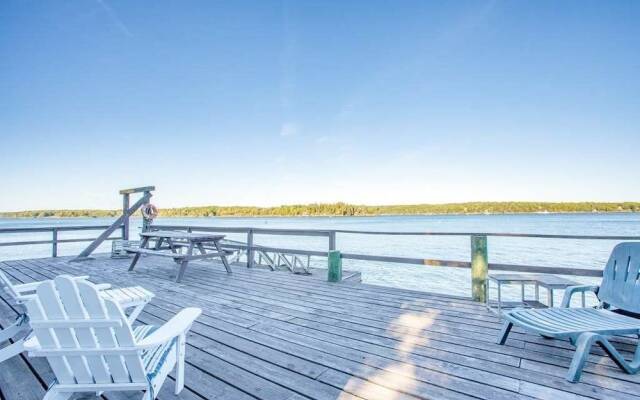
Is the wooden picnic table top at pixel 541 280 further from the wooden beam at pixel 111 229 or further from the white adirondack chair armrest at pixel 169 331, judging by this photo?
the wooden beam at pixel 111 229

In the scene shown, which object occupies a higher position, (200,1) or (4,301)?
(200,1)

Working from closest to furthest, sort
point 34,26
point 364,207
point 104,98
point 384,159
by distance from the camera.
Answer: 1. point 34,26
2. point 104,98
3. point 384,159
4. point 364,207

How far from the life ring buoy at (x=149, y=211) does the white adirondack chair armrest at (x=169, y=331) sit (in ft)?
22.8

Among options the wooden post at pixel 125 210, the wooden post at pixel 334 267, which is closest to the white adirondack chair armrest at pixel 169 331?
the wooden post at pixel 334 267

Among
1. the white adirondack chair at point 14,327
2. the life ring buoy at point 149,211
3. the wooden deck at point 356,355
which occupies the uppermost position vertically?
the life ring buoy at point 149,211

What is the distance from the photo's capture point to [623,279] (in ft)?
8.06

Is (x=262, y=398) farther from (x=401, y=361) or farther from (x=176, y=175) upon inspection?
(x=176, y=175)

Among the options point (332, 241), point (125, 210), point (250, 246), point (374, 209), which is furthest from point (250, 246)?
point (374, 209)

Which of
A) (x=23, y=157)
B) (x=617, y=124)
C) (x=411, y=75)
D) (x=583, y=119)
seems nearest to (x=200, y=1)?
(x=411, y=75)

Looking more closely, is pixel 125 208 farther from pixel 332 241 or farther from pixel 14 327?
pixel 14 327

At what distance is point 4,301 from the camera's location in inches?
151

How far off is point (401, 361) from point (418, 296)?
6.34ft

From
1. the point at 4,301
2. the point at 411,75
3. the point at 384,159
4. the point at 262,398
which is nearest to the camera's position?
the point at 262,398

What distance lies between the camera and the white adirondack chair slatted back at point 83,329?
1.29 meters
